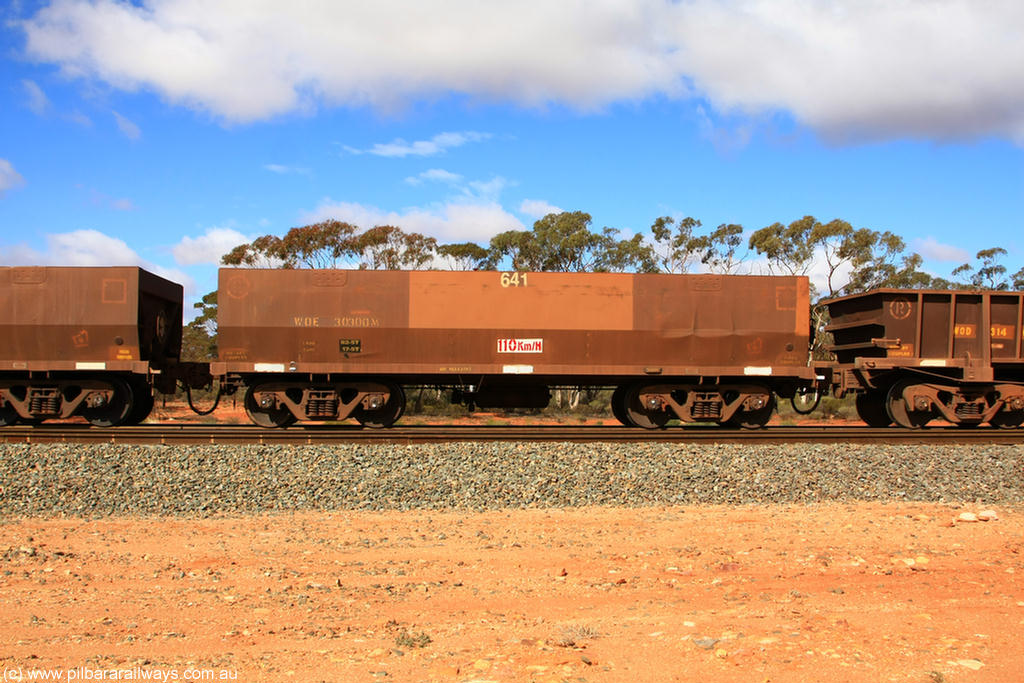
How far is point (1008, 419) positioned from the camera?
610 inches

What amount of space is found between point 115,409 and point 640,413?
34.8 feet

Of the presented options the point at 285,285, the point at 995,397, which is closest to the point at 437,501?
the point at 285,285

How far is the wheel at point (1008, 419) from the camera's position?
1541 centimetres

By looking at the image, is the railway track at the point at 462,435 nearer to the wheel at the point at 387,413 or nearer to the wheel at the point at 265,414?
the wheel at the point at 265,414

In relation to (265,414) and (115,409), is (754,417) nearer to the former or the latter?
(265,414)

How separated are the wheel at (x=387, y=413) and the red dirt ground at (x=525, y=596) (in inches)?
247

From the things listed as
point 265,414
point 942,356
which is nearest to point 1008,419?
point 942,356

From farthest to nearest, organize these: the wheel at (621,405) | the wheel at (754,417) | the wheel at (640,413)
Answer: the wheel at (621,405) < the wheel at (754,417) < the wheel at (640,413)

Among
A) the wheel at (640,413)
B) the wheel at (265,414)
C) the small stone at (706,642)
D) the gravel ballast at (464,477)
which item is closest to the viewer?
the small stone at (706,642)

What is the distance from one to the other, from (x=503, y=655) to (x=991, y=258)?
5903 cm

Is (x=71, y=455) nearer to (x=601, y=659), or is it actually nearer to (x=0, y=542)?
(x=0, y=542)

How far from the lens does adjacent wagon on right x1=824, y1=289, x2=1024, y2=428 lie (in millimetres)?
14953

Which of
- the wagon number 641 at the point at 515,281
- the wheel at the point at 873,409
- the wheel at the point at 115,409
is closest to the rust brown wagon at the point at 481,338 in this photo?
the wagon number 641 at the point at 515,281

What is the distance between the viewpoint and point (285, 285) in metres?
14.8
